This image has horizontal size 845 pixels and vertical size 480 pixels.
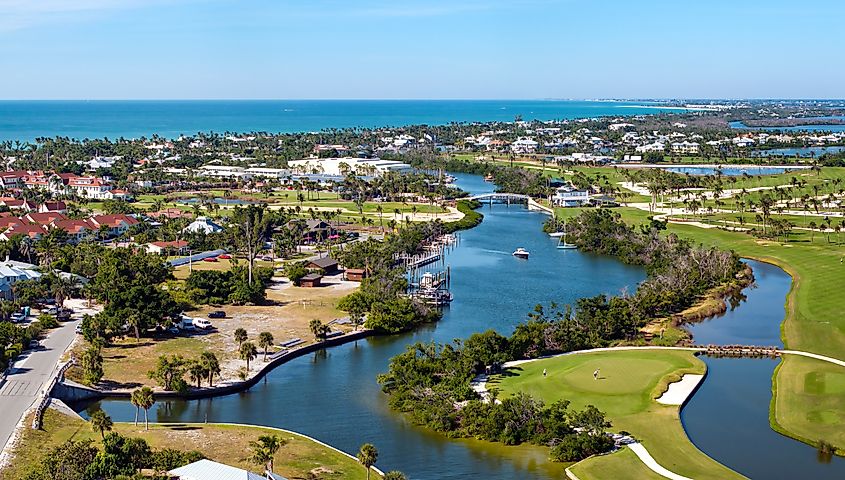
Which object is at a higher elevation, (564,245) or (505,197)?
(564,245)

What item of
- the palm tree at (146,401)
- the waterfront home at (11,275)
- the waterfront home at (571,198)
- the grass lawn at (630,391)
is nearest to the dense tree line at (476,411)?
the grass lawn at (630,391)

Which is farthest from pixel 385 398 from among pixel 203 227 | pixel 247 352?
pixel 203 227

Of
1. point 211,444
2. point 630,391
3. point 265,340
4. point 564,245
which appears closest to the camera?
point 211,444

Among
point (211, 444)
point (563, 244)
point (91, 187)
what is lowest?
point (563, 244)

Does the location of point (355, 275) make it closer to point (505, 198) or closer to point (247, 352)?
point (247, 352)

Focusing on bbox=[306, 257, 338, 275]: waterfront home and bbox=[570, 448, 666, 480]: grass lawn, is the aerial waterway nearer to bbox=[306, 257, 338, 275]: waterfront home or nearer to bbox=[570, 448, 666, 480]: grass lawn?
bbox=[570, 448, 666, 480]: grass lawn

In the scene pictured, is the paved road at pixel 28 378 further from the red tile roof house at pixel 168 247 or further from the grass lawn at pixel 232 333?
the red tile roof house at pixel 168 247

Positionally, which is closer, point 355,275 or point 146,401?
point 146,401
